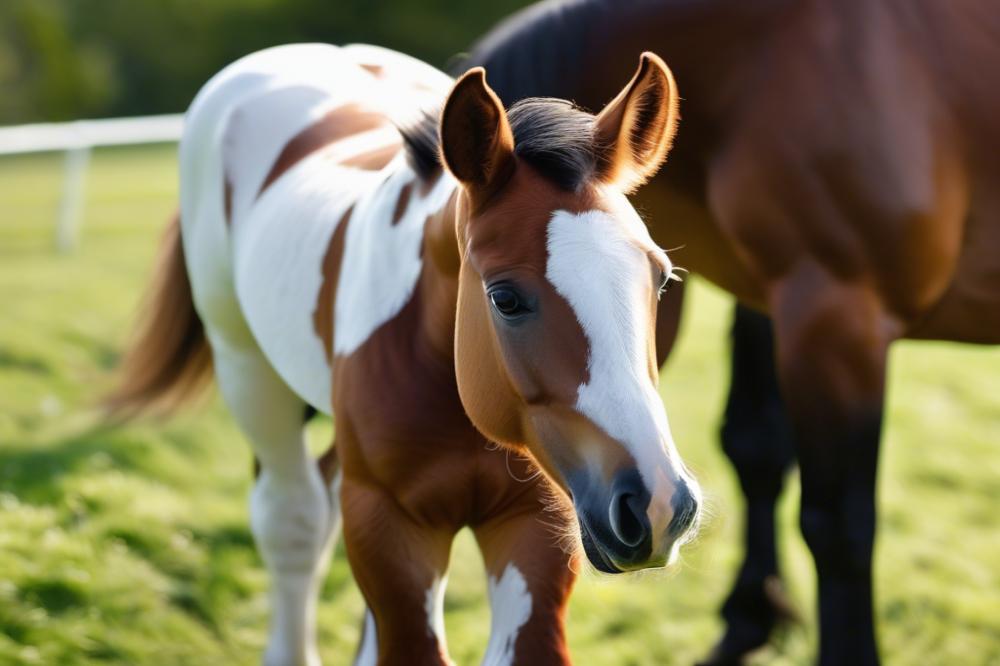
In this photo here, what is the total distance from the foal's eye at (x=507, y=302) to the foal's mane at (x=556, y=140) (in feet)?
0.67

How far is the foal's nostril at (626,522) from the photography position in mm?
1790

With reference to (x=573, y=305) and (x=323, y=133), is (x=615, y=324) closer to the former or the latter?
(x=573, y=305)

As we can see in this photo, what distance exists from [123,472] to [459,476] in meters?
2.76

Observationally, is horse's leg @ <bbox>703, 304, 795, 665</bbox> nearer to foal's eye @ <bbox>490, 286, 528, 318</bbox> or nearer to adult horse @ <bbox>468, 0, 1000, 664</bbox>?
adult horse @ <bbox>468, 0, 1000, 664</bbox>

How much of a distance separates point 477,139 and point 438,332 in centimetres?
47

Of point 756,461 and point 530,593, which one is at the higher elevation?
point 530,593

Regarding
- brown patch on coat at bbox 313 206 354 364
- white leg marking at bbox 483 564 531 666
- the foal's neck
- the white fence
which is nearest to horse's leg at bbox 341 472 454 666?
white leg marking at bbox 483 564 531 666

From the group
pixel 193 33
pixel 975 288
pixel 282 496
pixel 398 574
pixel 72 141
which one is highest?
pixel 398 574

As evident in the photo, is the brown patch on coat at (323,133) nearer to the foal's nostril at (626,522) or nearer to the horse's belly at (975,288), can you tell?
the horse's belly at (975,288)

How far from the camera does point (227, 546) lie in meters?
4.30

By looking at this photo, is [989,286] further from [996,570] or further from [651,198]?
[996,570]

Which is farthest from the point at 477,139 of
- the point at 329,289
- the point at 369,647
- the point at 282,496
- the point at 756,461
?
the point at 756,461

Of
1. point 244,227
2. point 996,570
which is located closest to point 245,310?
point 244,227

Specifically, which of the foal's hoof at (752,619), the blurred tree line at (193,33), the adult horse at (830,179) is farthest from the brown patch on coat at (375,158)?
the blurred tree line at (193,33)
